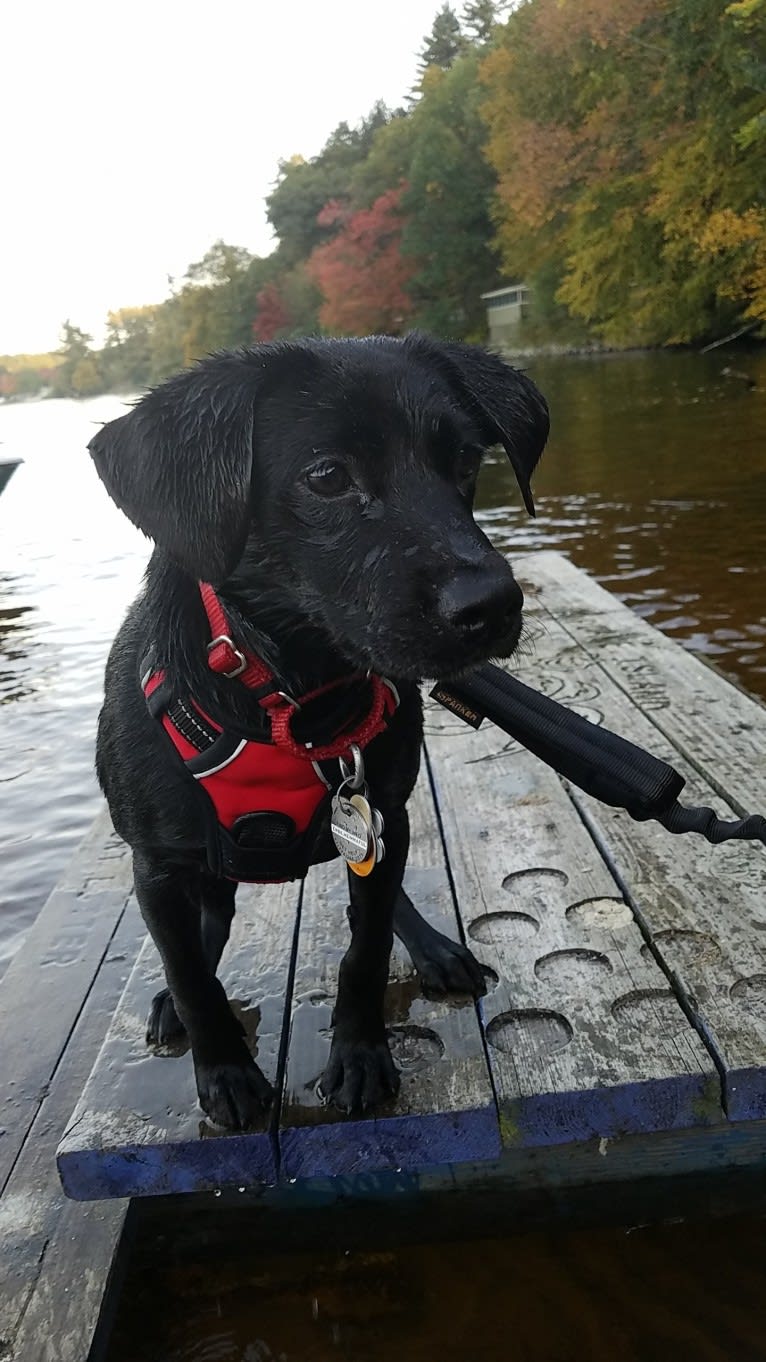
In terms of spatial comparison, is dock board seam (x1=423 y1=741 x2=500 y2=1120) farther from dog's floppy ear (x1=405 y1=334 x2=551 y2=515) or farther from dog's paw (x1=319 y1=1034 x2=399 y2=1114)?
dog's floppy ear (x1=405 y1=334 x2=551 y2=515)

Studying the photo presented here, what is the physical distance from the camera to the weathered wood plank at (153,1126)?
2.18m

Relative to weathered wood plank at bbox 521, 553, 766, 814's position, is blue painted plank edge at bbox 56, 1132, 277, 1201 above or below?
above

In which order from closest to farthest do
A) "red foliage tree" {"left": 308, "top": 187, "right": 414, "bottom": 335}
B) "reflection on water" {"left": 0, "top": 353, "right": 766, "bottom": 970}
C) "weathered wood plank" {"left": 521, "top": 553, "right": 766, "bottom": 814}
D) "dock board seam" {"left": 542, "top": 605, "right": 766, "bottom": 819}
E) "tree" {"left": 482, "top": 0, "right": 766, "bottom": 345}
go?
"dock board seam" {"left": 542, "top": 605, "right": 766, "bottom": 819} < "weathered wood plank" {"left": 521, "top": 553, "right": 766, "bottom": 814} < "reflection on water" {"left": 0, "top": 353, "right": 766, "bottom": 970} < "tree" {"left": 482, "top": 0, "right": 766, "bottom": 345} < "red foliage tree" {"left": 308, "top": 187, "right": 414, "bottom": 335}

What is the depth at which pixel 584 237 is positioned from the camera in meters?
29.1

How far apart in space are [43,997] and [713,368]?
82.5ft

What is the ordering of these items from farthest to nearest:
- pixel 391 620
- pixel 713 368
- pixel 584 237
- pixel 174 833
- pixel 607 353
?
pixel 607 353, pixel 584 237, pixel 713 368, pixel 174 833, pixel 391 620

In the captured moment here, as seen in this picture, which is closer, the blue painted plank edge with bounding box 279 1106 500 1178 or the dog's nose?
the dog's nose

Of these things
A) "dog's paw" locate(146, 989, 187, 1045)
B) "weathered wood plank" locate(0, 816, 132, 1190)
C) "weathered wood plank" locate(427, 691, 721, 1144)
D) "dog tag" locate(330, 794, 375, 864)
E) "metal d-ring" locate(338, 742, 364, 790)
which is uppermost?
"metal d-ring" locate(338, 742, 364, 790)

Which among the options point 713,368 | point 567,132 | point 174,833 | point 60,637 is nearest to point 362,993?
point 174,833

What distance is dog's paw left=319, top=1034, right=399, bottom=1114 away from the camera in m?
2.20

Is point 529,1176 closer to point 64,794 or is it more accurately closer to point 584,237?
point 64,794

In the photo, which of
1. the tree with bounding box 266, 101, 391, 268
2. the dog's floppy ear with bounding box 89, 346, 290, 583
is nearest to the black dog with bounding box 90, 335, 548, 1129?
the dog's floppy ear with bounding box 89, 346, 290, 583

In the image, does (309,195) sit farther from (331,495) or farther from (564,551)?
(331,495)

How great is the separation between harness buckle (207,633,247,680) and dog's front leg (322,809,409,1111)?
48 cm
